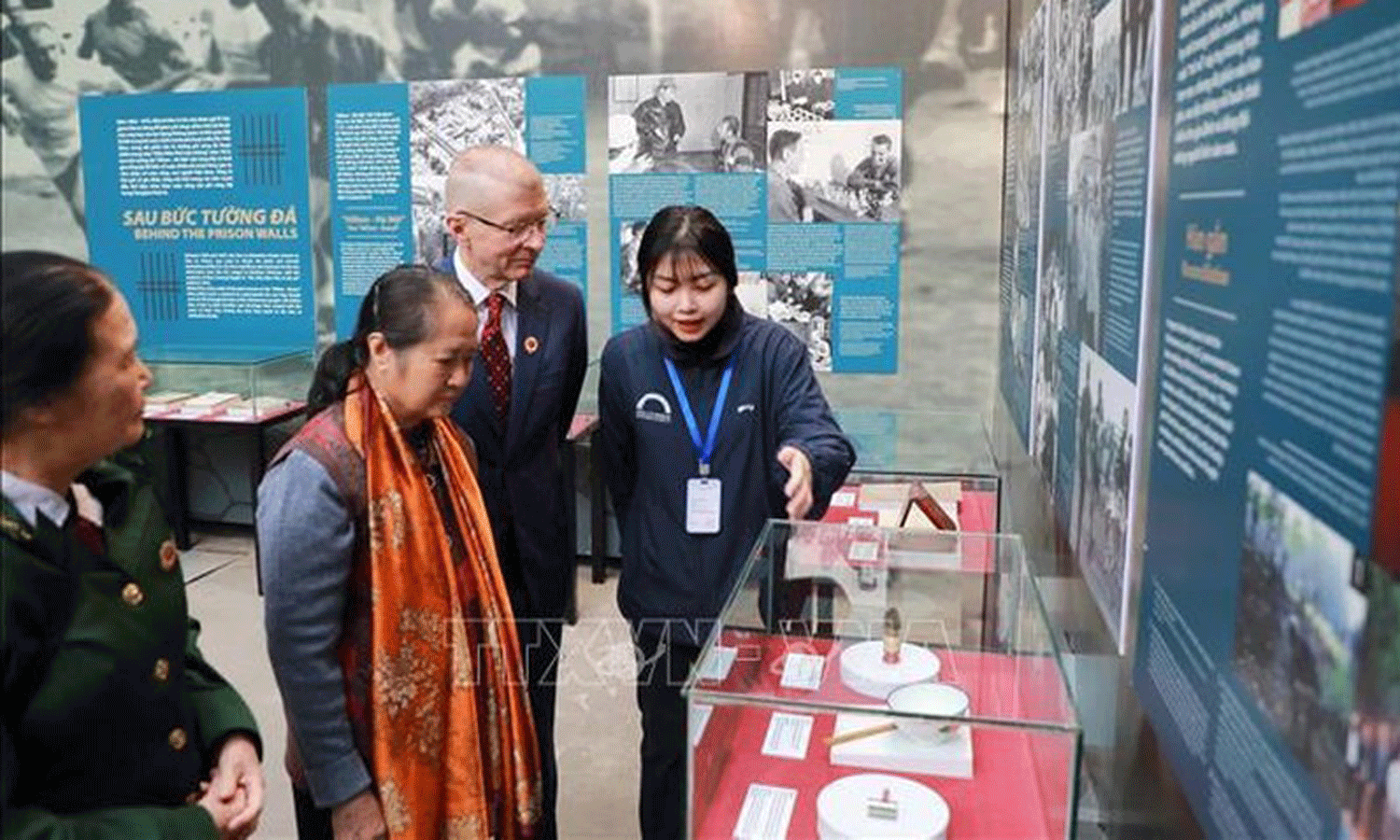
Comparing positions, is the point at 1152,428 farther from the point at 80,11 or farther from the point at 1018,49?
the point at 80,11

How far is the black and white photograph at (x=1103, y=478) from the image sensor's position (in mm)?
1670

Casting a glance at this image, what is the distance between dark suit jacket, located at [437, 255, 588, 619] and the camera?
7.59ft

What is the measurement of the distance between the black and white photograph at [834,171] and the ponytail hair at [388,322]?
303 centimetres

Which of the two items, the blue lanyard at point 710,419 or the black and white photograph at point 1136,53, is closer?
the black and white photograph at point 1136,53

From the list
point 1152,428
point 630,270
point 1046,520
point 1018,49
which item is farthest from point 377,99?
point 1152,428

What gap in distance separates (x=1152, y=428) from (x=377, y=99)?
13.9ft

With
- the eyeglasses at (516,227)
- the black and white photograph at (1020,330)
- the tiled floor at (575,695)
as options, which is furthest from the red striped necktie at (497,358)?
the black and white photograph at (1020,330)

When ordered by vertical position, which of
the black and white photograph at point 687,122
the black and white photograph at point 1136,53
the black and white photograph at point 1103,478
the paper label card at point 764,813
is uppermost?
the black and white photograph at point 687,122

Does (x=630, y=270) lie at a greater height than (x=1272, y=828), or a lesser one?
greater

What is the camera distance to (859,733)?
1354 millimetres

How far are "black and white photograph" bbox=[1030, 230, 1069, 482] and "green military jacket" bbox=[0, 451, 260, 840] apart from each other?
179cm

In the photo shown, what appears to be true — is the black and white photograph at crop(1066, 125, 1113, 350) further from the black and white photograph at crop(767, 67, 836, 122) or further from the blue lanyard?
the black and white photograph at crop(767, 67, 836, 122)

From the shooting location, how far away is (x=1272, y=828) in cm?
103

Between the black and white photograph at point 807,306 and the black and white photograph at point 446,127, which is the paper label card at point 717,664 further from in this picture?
the black and white photograph at point 446,127
